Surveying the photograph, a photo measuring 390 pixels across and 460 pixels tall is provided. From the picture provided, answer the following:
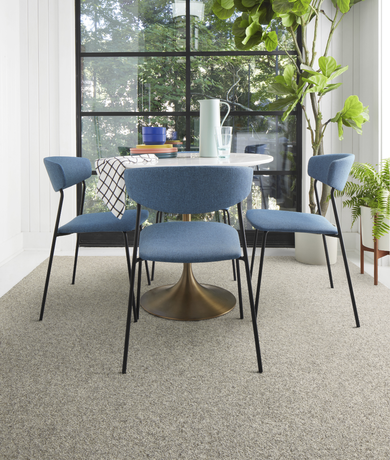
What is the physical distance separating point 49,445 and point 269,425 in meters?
0.69

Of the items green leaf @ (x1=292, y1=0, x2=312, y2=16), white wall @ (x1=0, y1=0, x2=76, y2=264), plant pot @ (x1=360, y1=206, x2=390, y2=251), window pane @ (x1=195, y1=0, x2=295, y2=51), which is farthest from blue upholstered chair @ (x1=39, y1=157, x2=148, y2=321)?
window pane @ (x1=195, y1=0, x2=295, y2=51)

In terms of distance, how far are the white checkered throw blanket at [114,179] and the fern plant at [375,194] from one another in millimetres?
1692

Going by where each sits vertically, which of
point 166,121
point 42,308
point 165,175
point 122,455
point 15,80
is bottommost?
point 122,455

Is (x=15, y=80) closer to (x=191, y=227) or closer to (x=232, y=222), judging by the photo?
(x=232, y=222)

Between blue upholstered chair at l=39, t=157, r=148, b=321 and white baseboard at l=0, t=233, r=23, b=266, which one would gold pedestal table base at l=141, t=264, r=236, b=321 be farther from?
white baseboard at l=0, t=233, r=23, b=266

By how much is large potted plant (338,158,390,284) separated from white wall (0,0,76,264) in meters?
2.43

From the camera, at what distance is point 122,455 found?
4.17 feet

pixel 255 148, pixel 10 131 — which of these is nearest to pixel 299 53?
pixel 255 148

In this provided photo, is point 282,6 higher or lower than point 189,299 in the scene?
higher

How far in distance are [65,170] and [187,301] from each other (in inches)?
40.7


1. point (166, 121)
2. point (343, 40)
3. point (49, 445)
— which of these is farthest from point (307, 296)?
point (343, 40)

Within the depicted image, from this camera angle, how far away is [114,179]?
2.07 meters

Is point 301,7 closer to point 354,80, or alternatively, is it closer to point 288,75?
point 288,75

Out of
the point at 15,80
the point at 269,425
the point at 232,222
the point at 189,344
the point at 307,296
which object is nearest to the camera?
the point at 269,425
